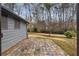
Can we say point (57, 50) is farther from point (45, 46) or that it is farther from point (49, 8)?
point (49, 8)

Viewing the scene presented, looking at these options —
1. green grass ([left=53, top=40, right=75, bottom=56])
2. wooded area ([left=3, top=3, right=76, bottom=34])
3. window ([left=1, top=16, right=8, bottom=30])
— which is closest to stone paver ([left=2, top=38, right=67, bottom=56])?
green grass ([left=53, top=40, right=75, bottom=56])

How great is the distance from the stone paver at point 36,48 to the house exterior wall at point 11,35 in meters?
0.15

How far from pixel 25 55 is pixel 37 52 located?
320 millimetres

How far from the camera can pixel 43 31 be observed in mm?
6203

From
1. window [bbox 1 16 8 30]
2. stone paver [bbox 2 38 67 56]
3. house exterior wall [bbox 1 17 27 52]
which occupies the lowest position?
stone paver [bbox 2 38 67 56]

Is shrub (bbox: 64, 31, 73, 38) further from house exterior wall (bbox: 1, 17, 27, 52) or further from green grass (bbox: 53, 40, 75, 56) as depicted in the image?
house exterior wall (bbox: 1, 17, 27, 52)

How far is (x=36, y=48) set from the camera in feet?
20.7

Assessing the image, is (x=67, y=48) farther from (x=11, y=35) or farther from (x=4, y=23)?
(x=4, y=23)

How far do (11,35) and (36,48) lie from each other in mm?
736

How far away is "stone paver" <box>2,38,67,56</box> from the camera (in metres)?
6.27

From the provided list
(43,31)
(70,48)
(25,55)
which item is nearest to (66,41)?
(70,48)

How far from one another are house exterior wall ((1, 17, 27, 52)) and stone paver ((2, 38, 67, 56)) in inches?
5.8

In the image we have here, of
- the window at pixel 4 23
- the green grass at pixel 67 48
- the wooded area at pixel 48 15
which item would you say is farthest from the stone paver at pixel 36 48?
the window at pixel 4 23

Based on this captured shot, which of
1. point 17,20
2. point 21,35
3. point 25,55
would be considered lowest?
point 25,55
